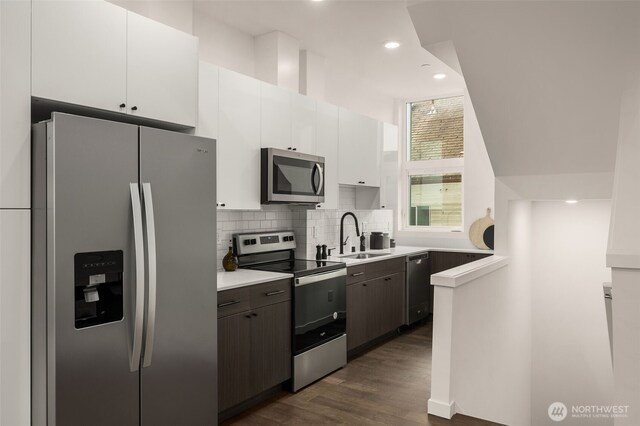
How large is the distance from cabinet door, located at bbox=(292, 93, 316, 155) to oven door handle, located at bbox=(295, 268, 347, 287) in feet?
3.70

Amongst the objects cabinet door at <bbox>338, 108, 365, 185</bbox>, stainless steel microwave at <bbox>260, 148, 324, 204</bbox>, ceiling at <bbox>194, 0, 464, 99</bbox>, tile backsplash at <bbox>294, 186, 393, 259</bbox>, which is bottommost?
tile backsplash at <bbox>294, 186, 393, 259</bbox>

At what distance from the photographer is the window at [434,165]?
604 cm

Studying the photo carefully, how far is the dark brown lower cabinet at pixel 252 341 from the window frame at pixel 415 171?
10.9 ft

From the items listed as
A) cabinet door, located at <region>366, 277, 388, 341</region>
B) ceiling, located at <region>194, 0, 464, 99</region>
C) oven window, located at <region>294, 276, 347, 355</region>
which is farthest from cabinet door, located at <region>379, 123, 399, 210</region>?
oven window, located at <region>294, 276, 347, 355</region>

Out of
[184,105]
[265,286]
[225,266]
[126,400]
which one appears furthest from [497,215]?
[126,400]

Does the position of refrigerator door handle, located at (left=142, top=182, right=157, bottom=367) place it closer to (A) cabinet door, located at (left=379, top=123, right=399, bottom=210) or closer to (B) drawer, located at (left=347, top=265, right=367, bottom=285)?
(B) drawer, located at (left=347, top=265, right=367, bottom=285)

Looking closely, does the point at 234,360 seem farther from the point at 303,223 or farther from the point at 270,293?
the point at 303,223

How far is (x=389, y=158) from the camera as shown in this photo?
5.52 metres

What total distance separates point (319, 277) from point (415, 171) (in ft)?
10.4

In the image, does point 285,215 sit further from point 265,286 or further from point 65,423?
point 65,423

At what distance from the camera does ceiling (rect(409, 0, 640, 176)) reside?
2428 mm

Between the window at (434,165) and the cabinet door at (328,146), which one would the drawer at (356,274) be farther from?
the window at (434,165)

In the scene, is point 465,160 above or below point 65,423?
above

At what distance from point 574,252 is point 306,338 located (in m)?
2.72
